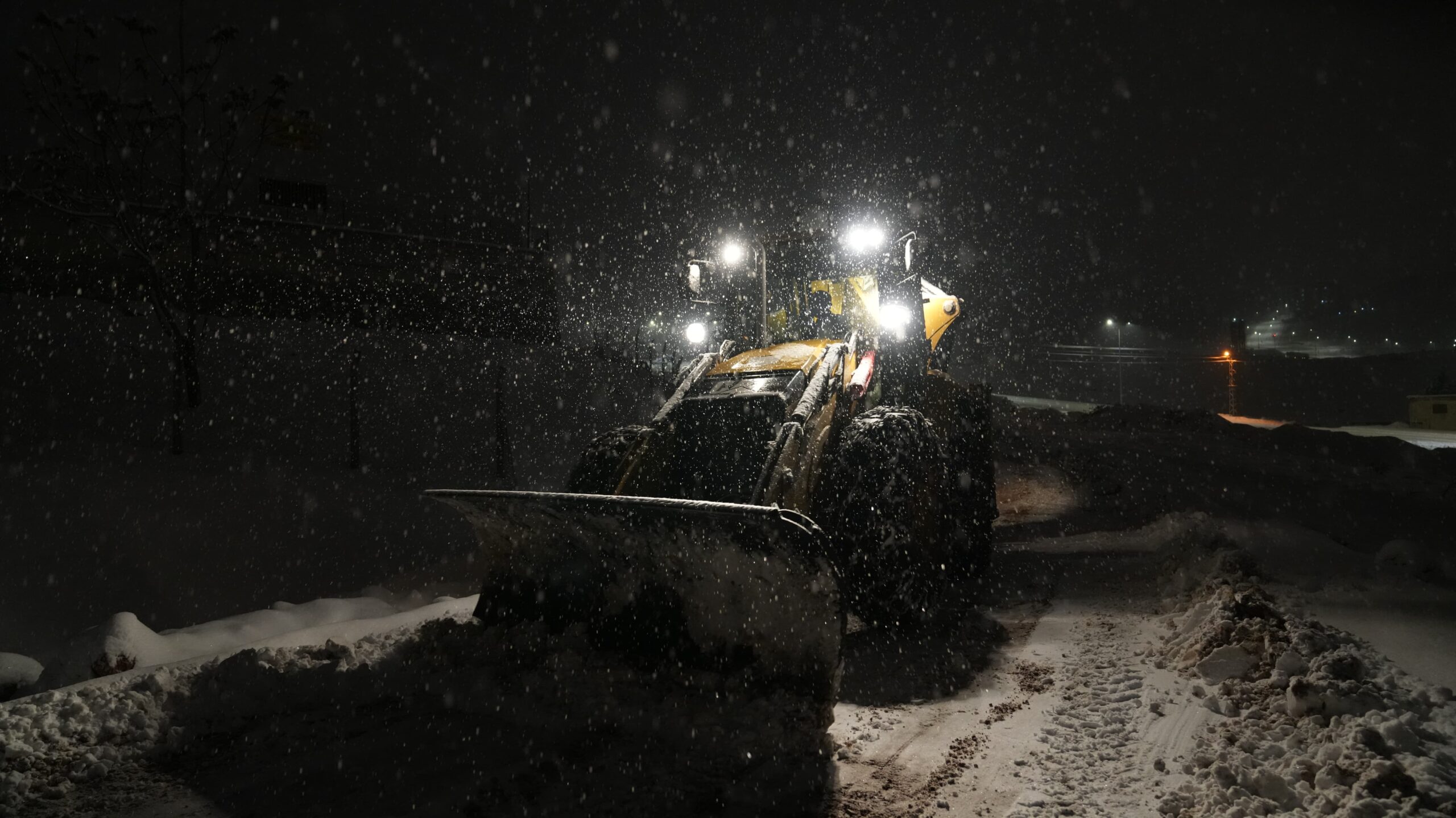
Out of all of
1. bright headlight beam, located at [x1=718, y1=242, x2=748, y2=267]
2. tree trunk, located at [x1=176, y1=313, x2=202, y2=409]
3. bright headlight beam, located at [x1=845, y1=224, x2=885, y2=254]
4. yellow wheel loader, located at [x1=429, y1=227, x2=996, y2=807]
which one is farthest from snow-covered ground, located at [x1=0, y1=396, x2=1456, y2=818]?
tree trunk, located at [x1=176, y1=313, x2=202, y2=409]

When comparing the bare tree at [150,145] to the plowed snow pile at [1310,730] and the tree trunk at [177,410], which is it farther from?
the plowed snow pile at [1310,730]

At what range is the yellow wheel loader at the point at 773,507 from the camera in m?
3.38

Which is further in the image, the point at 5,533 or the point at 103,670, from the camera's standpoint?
the point at 5,533

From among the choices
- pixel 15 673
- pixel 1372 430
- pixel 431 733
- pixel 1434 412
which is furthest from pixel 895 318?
pixel 1434 412

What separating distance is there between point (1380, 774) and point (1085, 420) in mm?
17255

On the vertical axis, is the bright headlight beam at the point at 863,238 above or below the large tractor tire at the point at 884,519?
above

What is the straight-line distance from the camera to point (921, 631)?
468 centimetres

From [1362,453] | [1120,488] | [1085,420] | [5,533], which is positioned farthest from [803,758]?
[1085,420]

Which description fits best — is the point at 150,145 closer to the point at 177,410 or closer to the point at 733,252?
the point at 177,410

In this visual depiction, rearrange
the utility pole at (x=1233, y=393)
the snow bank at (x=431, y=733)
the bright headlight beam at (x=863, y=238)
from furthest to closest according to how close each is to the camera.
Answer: the utility pole at (x=1233, y=393), the bright headlight beam at (x=863, y=238), the snow bank at (x=431, y=733)

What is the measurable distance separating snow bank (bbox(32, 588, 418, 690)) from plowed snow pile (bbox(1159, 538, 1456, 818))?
503cm

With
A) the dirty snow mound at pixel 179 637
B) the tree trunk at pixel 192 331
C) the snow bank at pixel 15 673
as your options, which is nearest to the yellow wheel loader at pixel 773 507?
the dirty snow mound at pixel 179 637

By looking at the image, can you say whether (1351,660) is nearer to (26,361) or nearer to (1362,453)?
(1362,453)

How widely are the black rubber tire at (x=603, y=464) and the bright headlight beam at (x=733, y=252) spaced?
2.15m
